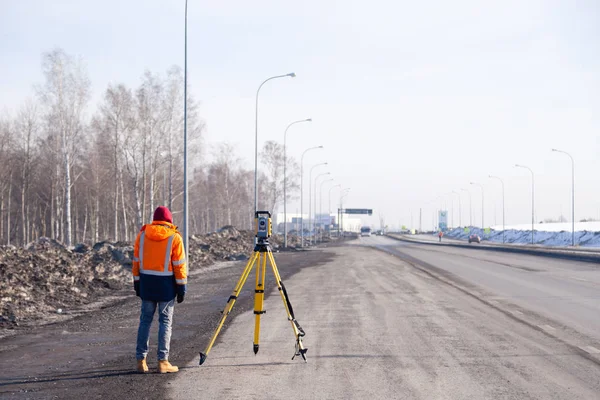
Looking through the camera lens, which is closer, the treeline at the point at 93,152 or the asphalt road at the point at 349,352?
the asphalt road at the point at 349,352

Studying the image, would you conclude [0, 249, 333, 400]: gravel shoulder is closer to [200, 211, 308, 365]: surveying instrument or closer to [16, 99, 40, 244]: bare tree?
[200, 211, 308, 365]: surveying instrument

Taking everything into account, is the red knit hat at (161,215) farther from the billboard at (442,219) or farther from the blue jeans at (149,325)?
the billboard at (442,219)

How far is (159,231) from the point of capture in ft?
24.5

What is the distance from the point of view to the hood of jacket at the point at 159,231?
741 centimetres

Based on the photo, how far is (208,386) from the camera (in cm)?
673

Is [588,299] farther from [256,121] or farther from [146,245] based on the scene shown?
[256,121]

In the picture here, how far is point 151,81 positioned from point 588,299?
39934 millimetres

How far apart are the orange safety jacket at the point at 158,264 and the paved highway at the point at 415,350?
0.96m

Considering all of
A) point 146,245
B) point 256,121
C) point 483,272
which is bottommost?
point 483,272

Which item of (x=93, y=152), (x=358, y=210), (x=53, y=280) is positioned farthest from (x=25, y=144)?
(x=358, y=210)

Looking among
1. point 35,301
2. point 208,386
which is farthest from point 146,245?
point 35,301

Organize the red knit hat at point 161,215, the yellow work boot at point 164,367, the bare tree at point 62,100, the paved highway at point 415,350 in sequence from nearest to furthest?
the paved highway at point 415,350 < the yellow work boot at point 164,367 < the red knit hat at point 161,215 < the bare tree at point 62,100

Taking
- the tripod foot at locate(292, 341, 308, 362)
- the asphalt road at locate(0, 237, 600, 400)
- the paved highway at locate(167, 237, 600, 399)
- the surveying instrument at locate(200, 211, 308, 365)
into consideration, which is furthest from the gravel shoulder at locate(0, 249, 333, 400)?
the tripod foot at locate(292, 341, 308, 362)

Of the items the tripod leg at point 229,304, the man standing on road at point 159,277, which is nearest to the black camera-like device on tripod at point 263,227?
the tripod leg at point 229,304
